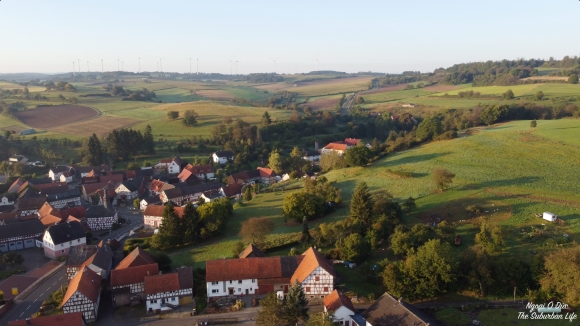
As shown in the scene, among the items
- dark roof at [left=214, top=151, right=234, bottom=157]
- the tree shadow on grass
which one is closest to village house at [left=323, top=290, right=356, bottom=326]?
the tree shadow on grass

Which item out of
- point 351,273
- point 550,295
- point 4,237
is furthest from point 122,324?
point 550,295

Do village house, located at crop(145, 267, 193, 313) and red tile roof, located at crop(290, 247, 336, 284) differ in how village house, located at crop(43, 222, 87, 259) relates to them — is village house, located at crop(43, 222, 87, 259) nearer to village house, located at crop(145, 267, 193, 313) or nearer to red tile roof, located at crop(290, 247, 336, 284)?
village house, located at crop(145, 267, 193, 313)

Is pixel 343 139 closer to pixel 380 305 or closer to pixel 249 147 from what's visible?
pixel 249 147

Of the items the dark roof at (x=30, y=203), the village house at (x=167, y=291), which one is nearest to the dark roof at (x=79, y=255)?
the village house at (x=167, y=291)

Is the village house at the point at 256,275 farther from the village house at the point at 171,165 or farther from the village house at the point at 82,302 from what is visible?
the village house at the point at 171,165

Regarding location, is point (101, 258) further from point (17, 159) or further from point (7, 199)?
point (17, 159)

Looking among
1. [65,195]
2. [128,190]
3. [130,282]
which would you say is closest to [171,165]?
[128,190]
